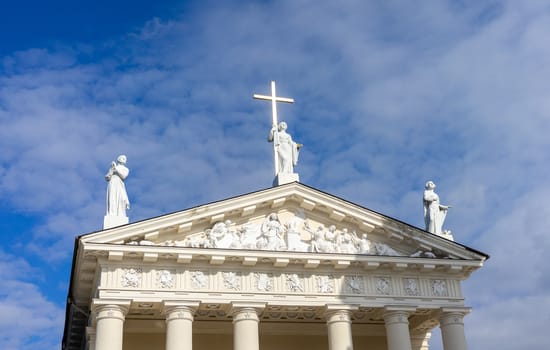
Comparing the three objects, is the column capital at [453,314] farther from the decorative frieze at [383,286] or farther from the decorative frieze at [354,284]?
the decorative frieze at [354,284]

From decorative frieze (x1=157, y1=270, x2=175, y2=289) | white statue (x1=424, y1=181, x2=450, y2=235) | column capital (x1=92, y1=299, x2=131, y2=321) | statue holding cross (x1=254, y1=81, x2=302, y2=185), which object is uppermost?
statue holding cross (x1=254, y1=81, x2=302, y2=185)

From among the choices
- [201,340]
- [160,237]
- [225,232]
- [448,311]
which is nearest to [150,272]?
[160,237]

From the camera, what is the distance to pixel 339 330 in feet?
68.9

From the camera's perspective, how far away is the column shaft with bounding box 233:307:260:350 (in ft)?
66.2

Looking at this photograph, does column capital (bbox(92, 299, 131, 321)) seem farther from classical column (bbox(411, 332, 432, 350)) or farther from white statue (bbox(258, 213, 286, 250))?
classical column (bbox(411, 332, 432, 350))

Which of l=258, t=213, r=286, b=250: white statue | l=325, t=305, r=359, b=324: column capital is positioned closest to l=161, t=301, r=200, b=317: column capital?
l=258, t=213, r=286, b=250: white statue

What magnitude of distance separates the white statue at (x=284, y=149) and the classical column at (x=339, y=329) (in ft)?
15.9

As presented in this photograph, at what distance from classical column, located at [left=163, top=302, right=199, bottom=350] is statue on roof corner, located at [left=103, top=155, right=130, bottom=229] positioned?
9.73 feet

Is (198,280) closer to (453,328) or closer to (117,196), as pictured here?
(117,196)

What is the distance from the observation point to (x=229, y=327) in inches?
928

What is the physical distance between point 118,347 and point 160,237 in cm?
337

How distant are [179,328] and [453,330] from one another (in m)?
8.25

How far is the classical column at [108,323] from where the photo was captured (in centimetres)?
1922

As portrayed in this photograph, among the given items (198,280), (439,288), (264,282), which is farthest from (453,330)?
(198,280)
